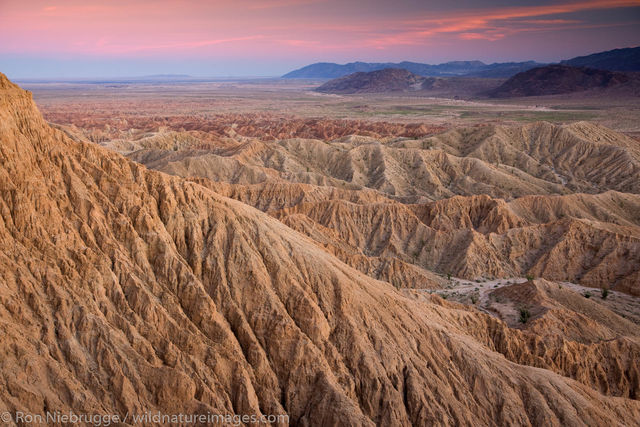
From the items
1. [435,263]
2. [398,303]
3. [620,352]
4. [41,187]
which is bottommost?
[435,263]

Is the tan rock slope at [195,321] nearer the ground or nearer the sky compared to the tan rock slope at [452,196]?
nearer the sky

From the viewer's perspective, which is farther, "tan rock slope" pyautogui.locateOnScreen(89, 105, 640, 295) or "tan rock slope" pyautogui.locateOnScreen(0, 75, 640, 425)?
"tan rock slope" pyautogui.locateOnScreen(89, 105, 640, 295)

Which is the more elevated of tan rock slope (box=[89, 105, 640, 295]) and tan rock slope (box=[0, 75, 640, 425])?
tan rock slope (box=[0, 75, 640, 425])

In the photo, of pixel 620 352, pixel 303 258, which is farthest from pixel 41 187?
pixel 620 352

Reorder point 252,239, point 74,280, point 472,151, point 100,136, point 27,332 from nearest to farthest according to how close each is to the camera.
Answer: point 27,332 < point 74,280 < point 252,239 < point 472,151 < point 100,136

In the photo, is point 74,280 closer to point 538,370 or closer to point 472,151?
point 538,370

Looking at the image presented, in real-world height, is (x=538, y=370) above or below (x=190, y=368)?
below

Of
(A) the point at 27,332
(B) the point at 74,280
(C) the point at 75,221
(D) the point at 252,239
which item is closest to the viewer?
(A) the point at 27,332

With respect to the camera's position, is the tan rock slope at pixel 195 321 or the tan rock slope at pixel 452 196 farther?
the tan rock slope at pixel 452 196
